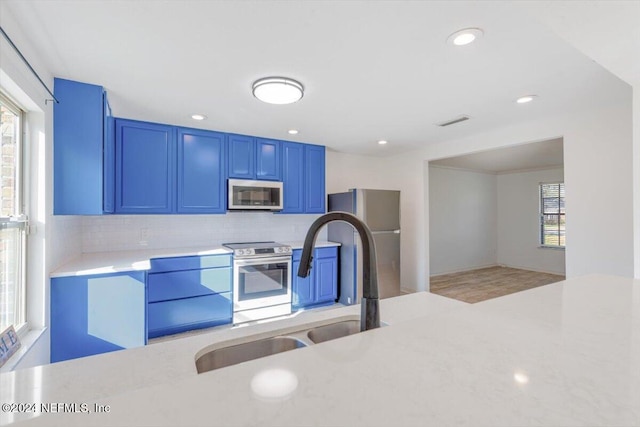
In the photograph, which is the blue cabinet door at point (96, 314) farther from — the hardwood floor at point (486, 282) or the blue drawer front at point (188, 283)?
the hardwood floor at point (486, 282)

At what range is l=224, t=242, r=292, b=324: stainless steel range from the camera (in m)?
3.34

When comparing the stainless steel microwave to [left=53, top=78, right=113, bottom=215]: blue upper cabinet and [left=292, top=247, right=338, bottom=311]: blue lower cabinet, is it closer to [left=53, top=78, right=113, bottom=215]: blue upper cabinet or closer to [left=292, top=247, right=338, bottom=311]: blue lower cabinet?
[left=292, top=247, right=338, bottom=311]: blue lower cabinet

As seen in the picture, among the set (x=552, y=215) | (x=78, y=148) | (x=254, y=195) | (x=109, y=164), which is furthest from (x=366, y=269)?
(x=552, y=215)

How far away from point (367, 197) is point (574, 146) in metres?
2.20

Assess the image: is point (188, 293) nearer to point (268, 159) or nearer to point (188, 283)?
point (188, 283)

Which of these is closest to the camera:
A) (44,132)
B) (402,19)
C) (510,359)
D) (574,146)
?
(510,359)

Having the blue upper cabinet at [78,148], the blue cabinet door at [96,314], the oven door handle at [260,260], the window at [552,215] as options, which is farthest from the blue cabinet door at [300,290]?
the window at [552,215]

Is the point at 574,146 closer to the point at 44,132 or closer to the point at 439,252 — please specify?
the point at 439,252

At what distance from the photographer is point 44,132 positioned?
1.99 metres

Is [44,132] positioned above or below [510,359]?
above

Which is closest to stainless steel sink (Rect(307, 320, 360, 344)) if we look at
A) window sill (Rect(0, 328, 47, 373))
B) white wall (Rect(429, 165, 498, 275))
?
window sill (Rect(0, 328, 47, 373))

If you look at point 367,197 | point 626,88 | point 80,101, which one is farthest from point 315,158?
point 626,88

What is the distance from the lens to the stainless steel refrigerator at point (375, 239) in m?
3.97

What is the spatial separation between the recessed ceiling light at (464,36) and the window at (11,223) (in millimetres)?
2508
